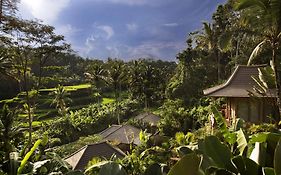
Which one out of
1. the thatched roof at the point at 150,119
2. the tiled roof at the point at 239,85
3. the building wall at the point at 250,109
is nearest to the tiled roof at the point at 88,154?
the tiled roof at the point at 239,85

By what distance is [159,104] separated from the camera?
48562mm

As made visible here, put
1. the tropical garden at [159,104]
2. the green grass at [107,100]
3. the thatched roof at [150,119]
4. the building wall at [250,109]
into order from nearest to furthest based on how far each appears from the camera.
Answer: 1. the tropical garden at [159,104]
2. the building wall at [250,109]
3. the thatched roof at [150,119]
4. the green grass at [107,100]

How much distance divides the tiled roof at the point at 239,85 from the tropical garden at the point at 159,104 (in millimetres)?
1161

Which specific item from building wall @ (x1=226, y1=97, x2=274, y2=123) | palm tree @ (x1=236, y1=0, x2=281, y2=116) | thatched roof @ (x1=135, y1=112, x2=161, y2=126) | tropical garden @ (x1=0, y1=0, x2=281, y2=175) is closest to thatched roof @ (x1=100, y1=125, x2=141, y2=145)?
tropical garden @ (x1=0, y1=0, x2=281, y2=175)

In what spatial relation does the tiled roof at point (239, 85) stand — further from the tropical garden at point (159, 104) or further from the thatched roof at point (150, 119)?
the thatched roof at point (150, 119)

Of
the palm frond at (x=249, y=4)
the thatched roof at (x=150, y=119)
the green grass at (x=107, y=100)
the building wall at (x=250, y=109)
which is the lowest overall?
the thatched roof at (x=150, y=119)

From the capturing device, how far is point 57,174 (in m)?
4.84

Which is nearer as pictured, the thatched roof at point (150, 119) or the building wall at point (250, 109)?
the building wall at point (250, 109)

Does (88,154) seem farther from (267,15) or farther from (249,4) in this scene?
(267,15)

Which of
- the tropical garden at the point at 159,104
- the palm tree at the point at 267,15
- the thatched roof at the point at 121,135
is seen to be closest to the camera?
the tropical garden at the point at 159,104

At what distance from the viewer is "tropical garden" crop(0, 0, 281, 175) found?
1.94m

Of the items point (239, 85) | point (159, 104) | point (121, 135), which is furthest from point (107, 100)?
point (239, 85)

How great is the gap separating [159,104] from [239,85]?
108 feet

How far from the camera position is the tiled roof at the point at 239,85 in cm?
1520
